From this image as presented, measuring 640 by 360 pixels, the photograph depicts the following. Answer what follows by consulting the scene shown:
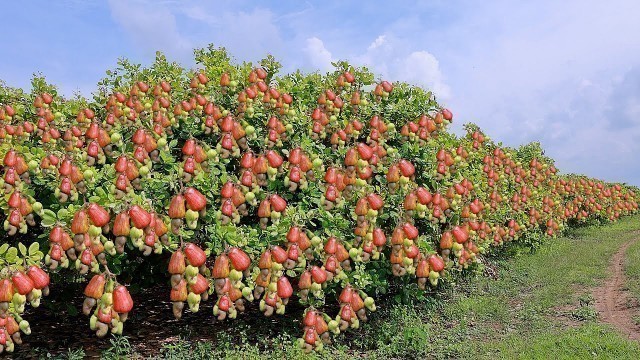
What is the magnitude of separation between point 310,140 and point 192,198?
9.42 feet

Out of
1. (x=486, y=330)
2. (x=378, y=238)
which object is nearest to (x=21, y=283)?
(x=378, y=238)

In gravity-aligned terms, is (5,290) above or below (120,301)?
above

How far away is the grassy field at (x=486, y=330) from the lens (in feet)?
24.8

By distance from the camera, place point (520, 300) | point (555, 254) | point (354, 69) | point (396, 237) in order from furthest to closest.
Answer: point (555, 254)
point (520, 300)
point (354, 69)
point (396, 237)

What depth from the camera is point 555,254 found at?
16.4 m

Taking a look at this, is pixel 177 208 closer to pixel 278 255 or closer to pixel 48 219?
pixel 278 255

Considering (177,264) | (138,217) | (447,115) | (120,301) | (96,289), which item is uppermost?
(447,115)

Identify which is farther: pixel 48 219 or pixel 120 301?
pixel 48 219

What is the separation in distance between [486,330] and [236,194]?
5.12m

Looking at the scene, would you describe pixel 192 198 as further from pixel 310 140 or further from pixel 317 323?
pixel 310 140

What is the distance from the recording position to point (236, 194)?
6.34m

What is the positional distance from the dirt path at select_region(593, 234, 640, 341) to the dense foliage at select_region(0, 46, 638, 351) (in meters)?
2.50

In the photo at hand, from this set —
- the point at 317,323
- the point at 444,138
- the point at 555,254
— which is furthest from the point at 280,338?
the point at 555,254

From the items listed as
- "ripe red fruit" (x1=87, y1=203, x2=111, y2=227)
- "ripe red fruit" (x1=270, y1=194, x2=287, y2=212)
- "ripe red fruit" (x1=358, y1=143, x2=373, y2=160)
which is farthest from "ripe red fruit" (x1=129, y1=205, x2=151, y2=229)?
"ripe red fruit" (x1=358, y1=143, x2=373, y2=160)
